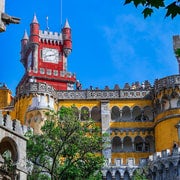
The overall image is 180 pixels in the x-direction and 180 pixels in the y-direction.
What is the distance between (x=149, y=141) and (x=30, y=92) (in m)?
15.0

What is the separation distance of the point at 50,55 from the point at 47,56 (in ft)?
1.87

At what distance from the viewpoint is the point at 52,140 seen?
33438 mm

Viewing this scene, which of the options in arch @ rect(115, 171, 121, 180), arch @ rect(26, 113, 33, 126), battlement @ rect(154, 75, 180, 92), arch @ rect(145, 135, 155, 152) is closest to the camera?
arch @ rect(115, 171, 121, 180)

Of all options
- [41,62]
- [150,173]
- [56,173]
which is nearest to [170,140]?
[150,173]

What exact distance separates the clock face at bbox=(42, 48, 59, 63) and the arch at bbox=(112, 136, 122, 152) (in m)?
28.6

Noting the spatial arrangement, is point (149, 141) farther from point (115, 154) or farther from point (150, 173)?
point (150, 173)

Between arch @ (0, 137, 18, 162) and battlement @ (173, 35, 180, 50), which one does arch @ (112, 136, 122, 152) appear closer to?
battlement @ (173, 35, 180, 50)

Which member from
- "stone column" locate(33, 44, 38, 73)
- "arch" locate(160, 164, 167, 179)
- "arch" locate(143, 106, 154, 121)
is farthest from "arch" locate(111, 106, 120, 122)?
"stone column" locate(33, 44, 38, 73)

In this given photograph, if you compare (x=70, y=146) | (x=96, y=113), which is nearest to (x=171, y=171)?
(x=96, y=113)

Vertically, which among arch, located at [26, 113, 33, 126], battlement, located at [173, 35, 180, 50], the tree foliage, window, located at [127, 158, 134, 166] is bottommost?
the tree foliage

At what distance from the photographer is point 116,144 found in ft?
204

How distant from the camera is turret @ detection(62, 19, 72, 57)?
88750mm

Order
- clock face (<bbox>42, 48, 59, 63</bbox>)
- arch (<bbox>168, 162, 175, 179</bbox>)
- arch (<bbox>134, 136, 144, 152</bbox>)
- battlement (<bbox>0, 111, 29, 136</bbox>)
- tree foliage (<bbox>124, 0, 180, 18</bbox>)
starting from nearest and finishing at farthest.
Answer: tree foliage (<bbox>124, 0, 180, 18</bbox>), battlement (<bbox>0, 111, 29, 136</bbox>), arch (<bbox>168, 162, 175, 179</bbox>), arch (<bbox>134, 136, 144, 152</bbox>), clock face (<bbox>42, 48, 59, 63</bbox>)

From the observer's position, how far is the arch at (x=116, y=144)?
202 ft
